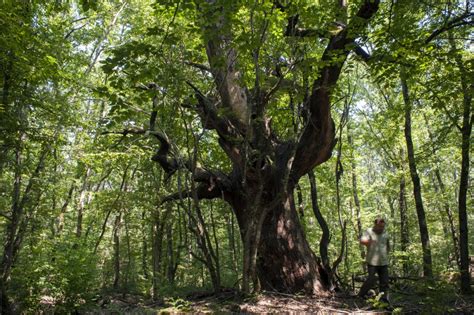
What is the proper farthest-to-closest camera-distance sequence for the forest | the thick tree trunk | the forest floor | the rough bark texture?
the thick tree trunk, the rough bark texture, the forest, the forest floor

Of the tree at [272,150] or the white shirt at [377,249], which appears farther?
the white shirt at [377,249]

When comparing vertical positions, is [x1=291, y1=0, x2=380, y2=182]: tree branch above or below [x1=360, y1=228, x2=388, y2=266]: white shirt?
above

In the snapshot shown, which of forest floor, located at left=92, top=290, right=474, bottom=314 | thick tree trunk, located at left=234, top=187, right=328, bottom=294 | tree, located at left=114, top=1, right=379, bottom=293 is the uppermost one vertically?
tree, located at left=114, top=1, right=379, bottom=293

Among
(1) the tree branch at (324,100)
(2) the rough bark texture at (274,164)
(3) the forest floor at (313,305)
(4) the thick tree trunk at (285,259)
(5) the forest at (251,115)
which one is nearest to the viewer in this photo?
(3) the forest floor at (313,305)

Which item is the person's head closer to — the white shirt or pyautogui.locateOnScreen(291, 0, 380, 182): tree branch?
the white shirt

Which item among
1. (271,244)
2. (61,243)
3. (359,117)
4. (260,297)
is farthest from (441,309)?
(359,117)

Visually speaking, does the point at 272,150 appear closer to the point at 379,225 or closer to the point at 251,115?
the point at 251,115

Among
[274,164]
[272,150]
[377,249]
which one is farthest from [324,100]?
[377,249]

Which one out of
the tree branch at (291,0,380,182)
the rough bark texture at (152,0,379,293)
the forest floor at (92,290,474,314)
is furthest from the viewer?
the rough bark texture at (152,0,379,293)

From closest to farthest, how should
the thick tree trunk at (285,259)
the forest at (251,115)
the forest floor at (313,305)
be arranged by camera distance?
the forest floor at (313,305), the forest at (251,115), the thick tree trunk at (285,259)

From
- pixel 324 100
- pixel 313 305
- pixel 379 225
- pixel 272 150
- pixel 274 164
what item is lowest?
pixel 313 305

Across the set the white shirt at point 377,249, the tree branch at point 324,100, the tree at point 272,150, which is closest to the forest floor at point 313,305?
the tree at point 272,150

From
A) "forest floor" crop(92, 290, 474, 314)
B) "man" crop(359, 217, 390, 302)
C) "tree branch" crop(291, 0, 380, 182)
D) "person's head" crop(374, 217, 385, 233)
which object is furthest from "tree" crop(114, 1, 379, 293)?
"person's head" crop(374, 217, 385, 233)

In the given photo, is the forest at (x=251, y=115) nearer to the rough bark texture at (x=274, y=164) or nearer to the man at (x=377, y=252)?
the rough bark texture at (x=274, y=164)
